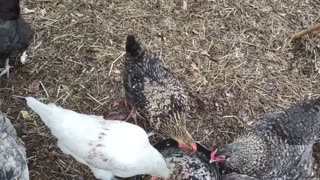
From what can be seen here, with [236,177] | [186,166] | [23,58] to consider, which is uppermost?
[23,58]

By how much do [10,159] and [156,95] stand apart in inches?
51.5

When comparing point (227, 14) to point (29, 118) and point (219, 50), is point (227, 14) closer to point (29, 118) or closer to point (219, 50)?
point (219, 50)

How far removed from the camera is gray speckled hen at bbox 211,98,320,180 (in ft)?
13.7

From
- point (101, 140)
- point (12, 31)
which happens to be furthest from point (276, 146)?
point (12, 31)

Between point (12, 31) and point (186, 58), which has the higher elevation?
point (12, 31)

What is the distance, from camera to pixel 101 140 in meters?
3.82

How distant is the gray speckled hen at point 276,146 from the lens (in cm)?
416

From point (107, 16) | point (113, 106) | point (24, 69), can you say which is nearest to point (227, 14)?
point (107, 16)

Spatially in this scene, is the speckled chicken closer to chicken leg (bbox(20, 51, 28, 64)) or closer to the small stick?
chicken leg (bbox(20, 51, 28, 64))

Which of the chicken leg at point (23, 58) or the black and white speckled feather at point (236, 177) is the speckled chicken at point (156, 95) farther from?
the chicken leg at point (23, 58)

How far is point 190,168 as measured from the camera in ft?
14.5

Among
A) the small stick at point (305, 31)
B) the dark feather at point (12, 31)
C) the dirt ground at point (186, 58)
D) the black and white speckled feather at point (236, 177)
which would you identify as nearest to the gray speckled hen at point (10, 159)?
the dirt ground at point (186, 58)

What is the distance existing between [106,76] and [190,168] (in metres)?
1.25

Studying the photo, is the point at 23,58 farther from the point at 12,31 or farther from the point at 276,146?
the point at 276,146
